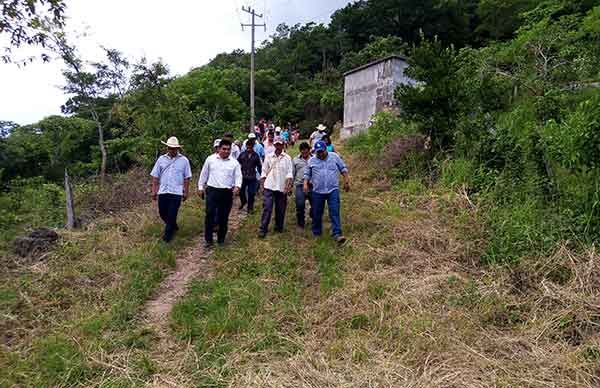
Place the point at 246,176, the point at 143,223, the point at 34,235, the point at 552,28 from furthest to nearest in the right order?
the point at 552,28
the point at 246,176
the point at 143,223
the point at 34,235

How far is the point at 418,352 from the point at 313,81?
36.8m

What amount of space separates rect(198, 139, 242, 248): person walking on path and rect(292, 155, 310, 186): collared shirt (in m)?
1.04

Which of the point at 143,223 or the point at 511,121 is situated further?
the point at 511,121

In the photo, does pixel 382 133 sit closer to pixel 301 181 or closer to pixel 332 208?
pixel 301 181

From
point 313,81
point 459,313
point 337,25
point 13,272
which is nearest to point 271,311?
point 459,313

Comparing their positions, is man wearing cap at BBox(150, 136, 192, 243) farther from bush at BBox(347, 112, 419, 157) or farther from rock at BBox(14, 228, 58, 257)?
bush at BBox(347, 112, 419, 157)

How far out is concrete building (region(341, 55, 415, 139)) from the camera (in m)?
15.0

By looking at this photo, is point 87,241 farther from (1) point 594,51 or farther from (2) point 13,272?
(1) point 594,51

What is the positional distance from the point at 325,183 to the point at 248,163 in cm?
227

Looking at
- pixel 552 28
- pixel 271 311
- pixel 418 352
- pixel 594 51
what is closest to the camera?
pixel 418 352

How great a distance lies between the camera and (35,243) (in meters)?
6.20

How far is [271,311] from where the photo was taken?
14.4 feet

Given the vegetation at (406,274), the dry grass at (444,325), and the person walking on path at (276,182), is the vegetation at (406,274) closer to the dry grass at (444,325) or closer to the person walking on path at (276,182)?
the dry grass at (444,325)

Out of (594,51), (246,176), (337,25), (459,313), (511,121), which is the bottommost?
(459,313)
